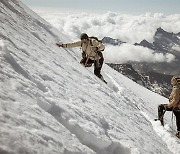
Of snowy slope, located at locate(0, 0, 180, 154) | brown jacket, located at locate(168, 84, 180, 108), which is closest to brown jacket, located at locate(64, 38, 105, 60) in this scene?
brown jacket, located at locate(168, 84, 180, 108)

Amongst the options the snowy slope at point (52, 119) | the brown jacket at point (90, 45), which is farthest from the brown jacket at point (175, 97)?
the brown jacket at point (90, 45)

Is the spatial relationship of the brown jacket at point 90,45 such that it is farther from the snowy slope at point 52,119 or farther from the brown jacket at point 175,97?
the snowy slope at point 52,119

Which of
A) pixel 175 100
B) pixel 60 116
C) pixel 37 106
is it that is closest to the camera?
pixel 37 106

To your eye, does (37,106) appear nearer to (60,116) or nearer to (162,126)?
(60,116)

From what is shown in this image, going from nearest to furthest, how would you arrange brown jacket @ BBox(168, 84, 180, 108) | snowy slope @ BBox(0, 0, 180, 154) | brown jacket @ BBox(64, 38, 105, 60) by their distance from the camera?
snowy slope @ BBox(0, 0, 180, 154), brown jacket @ BBox(168, 84, 180, 108), brown jacket @ BBox(64, 38, 105, 60)

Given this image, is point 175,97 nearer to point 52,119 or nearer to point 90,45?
point 90,45

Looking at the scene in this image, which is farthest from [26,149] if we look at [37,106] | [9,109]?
[37,106]

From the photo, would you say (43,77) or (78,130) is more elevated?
(43,77)

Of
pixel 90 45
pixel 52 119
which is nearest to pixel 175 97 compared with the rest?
pixel 90 45

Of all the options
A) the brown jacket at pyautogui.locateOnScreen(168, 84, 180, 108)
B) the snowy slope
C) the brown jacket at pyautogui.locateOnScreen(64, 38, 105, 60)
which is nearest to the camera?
the snowy slope

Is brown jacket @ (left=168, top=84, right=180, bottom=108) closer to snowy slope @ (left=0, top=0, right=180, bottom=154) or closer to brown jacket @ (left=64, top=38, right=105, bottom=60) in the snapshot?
snowy slope @ (left=0, top=0, right=180, bottom=154)

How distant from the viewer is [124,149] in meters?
5.84

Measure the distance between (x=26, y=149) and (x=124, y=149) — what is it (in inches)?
111

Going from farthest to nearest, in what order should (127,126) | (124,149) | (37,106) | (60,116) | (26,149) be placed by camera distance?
(127,126), (124,149), (60,116), (37,106), (26,149)
